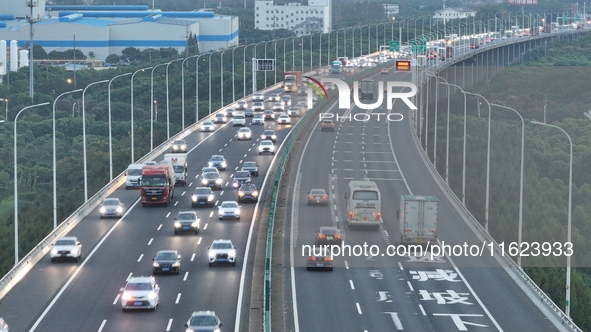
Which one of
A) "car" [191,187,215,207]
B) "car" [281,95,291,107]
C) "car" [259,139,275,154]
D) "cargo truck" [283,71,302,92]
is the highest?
"cargo truck" [283,71,302,92]

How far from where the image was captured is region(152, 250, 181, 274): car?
166ft

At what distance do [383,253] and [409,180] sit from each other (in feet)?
88.6

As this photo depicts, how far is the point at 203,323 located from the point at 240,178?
4023cm

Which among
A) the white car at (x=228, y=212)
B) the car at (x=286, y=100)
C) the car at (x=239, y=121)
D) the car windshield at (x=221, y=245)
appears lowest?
the car windshield at (x=221, y=245)

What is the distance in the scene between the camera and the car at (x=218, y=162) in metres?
85.4

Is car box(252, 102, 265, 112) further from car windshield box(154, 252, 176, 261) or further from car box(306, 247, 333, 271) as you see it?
car windshield box(154, 252, 176, 261)

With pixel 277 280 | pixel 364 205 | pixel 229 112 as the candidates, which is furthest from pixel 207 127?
pixel 277 280

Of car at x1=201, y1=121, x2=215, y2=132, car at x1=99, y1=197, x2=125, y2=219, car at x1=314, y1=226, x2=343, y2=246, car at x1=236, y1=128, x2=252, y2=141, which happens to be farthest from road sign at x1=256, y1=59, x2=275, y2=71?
car at x1=314, y1=226, x2=343, y2=246

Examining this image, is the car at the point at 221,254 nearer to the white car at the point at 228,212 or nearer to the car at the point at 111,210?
the white car at the point at 228,212

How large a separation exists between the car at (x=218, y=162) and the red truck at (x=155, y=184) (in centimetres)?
1626

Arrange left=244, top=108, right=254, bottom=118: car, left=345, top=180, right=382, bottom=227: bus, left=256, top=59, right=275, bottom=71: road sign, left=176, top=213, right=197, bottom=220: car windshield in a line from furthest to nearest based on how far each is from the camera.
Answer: left=256, top=59, right=275, bottom=71: road sign, left=244, top=108, right=254, bottom=118: car, left=345, top=180, right=382, bottom=227: bus, left=176, top=213, right=197, bottom=220: car windshield

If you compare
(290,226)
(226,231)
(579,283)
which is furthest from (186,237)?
(579,283)

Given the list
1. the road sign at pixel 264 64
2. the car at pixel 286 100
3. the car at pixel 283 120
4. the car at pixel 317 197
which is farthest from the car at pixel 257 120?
the car at pixel 317 197

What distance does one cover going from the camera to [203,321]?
39031mm
